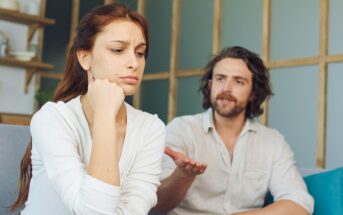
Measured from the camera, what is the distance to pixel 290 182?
5.80 feet

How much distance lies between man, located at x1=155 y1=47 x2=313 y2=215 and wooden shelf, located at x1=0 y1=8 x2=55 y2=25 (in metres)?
2.69

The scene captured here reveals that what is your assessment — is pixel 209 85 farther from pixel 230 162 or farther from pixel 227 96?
pixel 230 162

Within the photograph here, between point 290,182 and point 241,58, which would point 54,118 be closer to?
point 290,182

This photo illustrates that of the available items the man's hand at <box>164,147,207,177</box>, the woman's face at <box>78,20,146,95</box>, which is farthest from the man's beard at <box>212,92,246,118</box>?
the woman's face at <box>78,20,146,95</box>

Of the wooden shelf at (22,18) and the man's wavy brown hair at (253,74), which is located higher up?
the wooden shelf at (22,18)

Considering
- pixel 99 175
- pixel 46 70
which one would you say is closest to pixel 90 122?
pixel 99 175

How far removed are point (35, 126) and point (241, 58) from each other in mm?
1163

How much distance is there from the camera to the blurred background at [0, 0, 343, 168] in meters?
3.24

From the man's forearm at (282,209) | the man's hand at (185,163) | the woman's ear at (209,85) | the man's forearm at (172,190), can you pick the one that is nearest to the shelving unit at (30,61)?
the woman's ear at (209,85)

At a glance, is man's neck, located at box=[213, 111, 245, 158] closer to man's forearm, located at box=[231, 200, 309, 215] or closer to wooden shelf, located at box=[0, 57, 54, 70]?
man's forearm, located at box=[231, 200, 309, 215]

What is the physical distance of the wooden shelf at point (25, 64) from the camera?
4180 mm

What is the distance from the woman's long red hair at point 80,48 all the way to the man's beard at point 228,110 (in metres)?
0.78

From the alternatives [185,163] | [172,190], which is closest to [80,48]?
[185,163]

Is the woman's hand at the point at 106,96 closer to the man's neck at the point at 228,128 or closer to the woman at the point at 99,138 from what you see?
the woman at the point at 99,138
